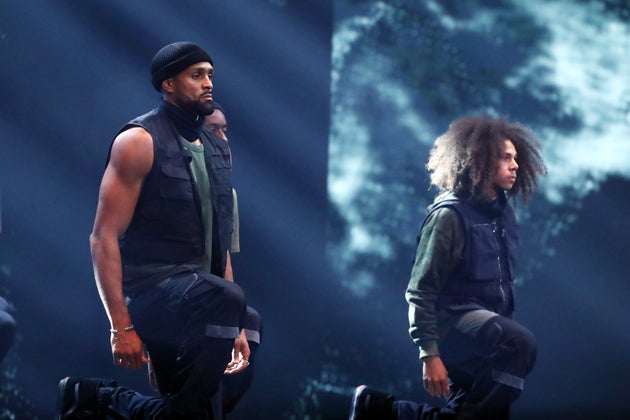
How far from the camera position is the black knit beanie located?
3775 millimetres

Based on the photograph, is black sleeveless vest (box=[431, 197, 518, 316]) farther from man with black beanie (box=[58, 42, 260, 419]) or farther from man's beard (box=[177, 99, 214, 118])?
man's beard (box=[177, 99, 214, 118])

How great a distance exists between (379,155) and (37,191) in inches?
102

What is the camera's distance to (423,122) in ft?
22.3

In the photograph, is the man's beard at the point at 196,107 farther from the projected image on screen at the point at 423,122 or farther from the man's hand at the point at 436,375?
the projected image on screen at the point at 423,122

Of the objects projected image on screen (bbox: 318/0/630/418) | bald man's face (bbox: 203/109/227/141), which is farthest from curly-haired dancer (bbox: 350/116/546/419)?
projected image on screen (bbox: 318/0/630/418)

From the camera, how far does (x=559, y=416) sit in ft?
20.9

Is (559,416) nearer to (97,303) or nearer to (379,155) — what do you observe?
(379,155)

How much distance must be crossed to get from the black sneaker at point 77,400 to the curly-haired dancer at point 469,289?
121 cm

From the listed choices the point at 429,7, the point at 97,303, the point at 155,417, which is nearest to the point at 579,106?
the point at 429,7

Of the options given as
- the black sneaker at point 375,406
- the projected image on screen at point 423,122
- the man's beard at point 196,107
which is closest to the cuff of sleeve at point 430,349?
the black sneaker at point 375,406

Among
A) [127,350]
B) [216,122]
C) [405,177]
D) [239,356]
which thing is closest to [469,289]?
[239,356]

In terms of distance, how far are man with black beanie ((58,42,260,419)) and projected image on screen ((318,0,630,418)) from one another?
9.60ft

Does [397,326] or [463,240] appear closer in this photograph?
[463,240]

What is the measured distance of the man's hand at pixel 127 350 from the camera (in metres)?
3.49
